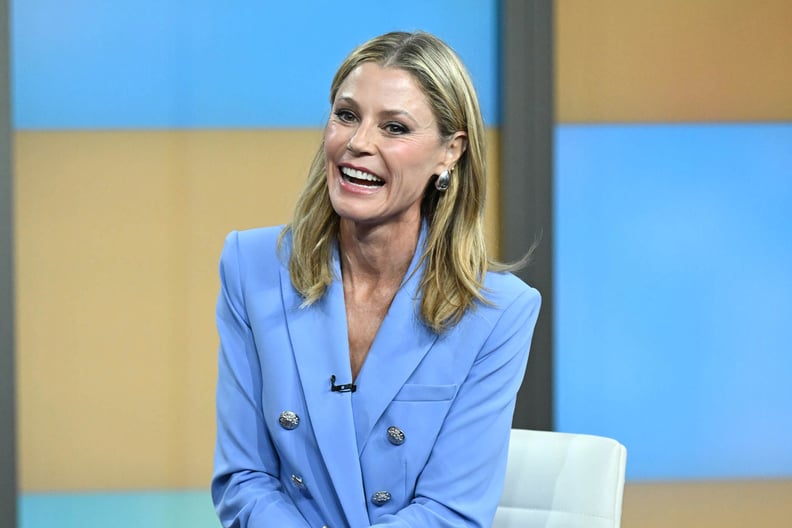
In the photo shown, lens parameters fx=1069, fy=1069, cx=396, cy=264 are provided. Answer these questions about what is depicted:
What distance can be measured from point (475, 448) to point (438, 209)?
458mm

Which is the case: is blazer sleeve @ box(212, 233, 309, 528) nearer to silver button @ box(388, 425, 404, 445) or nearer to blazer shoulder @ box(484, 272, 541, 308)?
silver button @ box(388, 425, 404, 445)

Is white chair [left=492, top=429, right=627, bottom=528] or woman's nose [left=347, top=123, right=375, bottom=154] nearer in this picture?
woman's nose [left=347, top=123, right=375, bottom=154]

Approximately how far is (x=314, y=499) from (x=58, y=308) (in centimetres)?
148

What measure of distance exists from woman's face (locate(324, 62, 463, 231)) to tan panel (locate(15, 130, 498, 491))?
127 cm

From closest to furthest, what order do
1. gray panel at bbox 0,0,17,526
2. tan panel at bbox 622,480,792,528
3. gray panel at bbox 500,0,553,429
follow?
1. gray panel at bbox 0,0,17,526
2. gray panel at bbox 500,0,553,429
3. tan panel at bbox 622,480,792,528

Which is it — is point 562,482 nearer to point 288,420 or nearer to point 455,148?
point 288,420

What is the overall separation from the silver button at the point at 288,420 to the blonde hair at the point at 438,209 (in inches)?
8.1

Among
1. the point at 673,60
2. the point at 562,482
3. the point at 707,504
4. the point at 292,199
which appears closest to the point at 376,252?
the point at 562,482

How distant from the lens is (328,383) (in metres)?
1.92

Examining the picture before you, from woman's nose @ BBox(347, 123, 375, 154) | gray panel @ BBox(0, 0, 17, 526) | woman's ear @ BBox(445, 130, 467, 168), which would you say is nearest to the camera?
woman's nose @ BBox(347, 123, 375, 154)

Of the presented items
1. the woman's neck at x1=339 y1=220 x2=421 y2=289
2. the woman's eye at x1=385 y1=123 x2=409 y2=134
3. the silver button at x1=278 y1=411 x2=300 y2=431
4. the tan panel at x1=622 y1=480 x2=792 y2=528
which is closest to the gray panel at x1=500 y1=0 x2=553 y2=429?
the tan panel at x1=622 y1=480 x2=792 y2=528

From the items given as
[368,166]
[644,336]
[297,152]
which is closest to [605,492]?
[368,166]

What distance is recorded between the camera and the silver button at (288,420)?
74.7 inches

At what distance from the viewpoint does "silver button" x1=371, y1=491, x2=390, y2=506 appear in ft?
6.30
